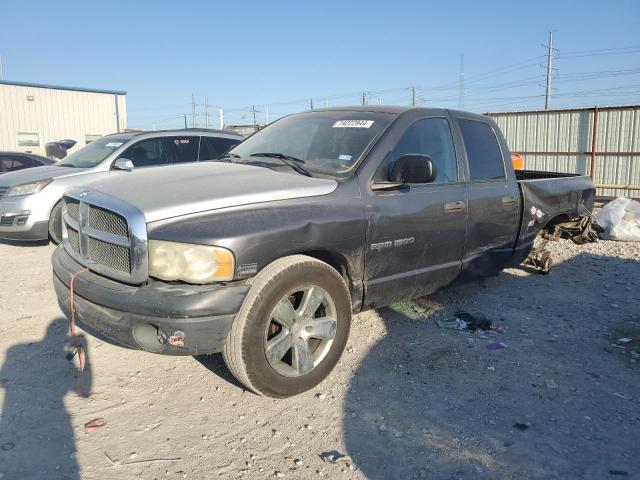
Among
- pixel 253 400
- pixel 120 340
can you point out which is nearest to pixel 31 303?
pixel 120 340

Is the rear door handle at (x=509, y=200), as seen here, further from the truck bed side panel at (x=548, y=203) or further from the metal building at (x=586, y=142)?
the metal building at (x=586, y=142)

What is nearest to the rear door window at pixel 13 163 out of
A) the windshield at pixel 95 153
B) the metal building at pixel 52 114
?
the windshield at pixel 95 153

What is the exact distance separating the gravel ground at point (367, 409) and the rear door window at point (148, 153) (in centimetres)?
335

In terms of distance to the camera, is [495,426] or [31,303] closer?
[495,426]

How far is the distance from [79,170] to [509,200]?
5795 millimetres

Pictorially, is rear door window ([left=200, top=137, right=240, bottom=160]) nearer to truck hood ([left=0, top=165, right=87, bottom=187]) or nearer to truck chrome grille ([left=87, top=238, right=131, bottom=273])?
truck hood ([left=0, top=165, right=87, bottom=187])

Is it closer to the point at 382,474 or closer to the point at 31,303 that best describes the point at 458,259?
the point at 382,474

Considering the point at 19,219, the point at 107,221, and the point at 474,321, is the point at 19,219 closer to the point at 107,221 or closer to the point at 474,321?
the point at 107,221

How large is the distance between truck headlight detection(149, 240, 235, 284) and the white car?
388 cm

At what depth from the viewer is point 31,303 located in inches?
192

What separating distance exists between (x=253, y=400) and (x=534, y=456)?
5.31 ft

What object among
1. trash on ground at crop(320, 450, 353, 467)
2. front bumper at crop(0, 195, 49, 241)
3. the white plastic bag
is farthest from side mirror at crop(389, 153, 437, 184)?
the white plastic bag

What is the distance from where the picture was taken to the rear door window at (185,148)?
7773 millimetres

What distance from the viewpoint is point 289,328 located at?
3135mm
